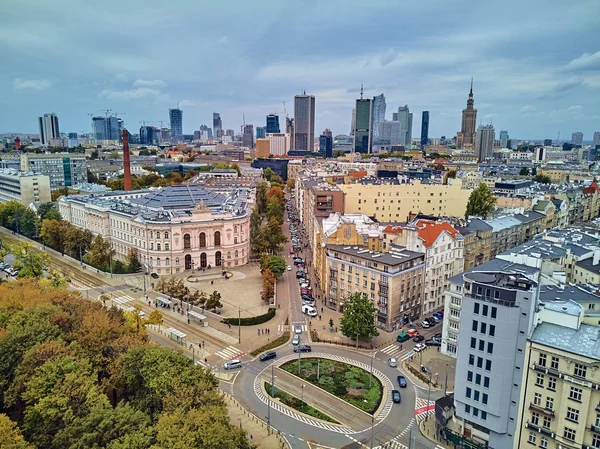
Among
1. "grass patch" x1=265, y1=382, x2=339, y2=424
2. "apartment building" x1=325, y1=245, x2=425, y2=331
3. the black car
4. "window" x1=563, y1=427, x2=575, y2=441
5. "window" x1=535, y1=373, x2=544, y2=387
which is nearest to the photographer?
"window" x1=563, y1=427, x2=575, y2=441

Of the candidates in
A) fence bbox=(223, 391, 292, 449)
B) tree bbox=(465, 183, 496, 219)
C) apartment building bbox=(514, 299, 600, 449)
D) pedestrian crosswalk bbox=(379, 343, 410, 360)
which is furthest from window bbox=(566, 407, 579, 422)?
tree bbox=(465, 183, 496, 219)

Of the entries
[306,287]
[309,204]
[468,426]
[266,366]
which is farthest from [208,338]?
[309,204]

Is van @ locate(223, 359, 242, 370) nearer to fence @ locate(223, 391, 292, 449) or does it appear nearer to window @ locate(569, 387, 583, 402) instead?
fence @ locate(223, 391, 292, 449)

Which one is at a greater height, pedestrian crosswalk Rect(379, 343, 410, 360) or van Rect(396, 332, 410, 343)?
van Rect(396, 332, 410, 343)

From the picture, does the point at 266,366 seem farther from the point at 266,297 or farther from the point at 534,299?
the point at 534,299

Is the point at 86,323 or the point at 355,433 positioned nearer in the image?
the point at 355,433

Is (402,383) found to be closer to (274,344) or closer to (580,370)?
(274,344)
